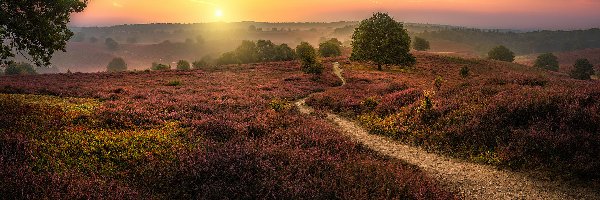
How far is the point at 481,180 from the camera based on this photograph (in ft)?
29.9

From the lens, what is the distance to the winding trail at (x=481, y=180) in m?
8.20

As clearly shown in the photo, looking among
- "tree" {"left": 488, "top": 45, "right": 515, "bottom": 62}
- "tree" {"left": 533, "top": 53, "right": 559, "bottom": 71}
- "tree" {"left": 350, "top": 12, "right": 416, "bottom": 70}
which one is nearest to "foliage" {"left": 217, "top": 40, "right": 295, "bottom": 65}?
"tree" {"left": 350, "top": 12, "right": 416, "bottom": 70}

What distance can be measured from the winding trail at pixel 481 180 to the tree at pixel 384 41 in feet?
113

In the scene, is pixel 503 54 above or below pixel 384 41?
below

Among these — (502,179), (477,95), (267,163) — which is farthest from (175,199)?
(477,95)

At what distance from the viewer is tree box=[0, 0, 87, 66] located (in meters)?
12.4

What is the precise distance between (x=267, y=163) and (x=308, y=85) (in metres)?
22.8

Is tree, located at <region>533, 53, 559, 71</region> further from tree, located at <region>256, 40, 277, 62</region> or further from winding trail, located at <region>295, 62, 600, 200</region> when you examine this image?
winding trail, located at <region>295, 62, 600, 200</region>

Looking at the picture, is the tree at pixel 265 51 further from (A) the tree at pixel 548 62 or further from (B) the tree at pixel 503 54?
(A) the tree at pixel 548 62

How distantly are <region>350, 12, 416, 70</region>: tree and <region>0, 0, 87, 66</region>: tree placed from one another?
36.9 metres

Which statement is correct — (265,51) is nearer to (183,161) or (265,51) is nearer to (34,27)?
(34,27)

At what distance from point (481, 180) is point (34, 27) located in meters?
16.6

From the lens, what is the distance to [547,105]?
12.4m

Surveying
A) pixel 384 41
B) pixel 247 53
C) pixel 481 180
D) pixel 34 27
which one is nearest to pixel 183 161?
pixel 481 180
